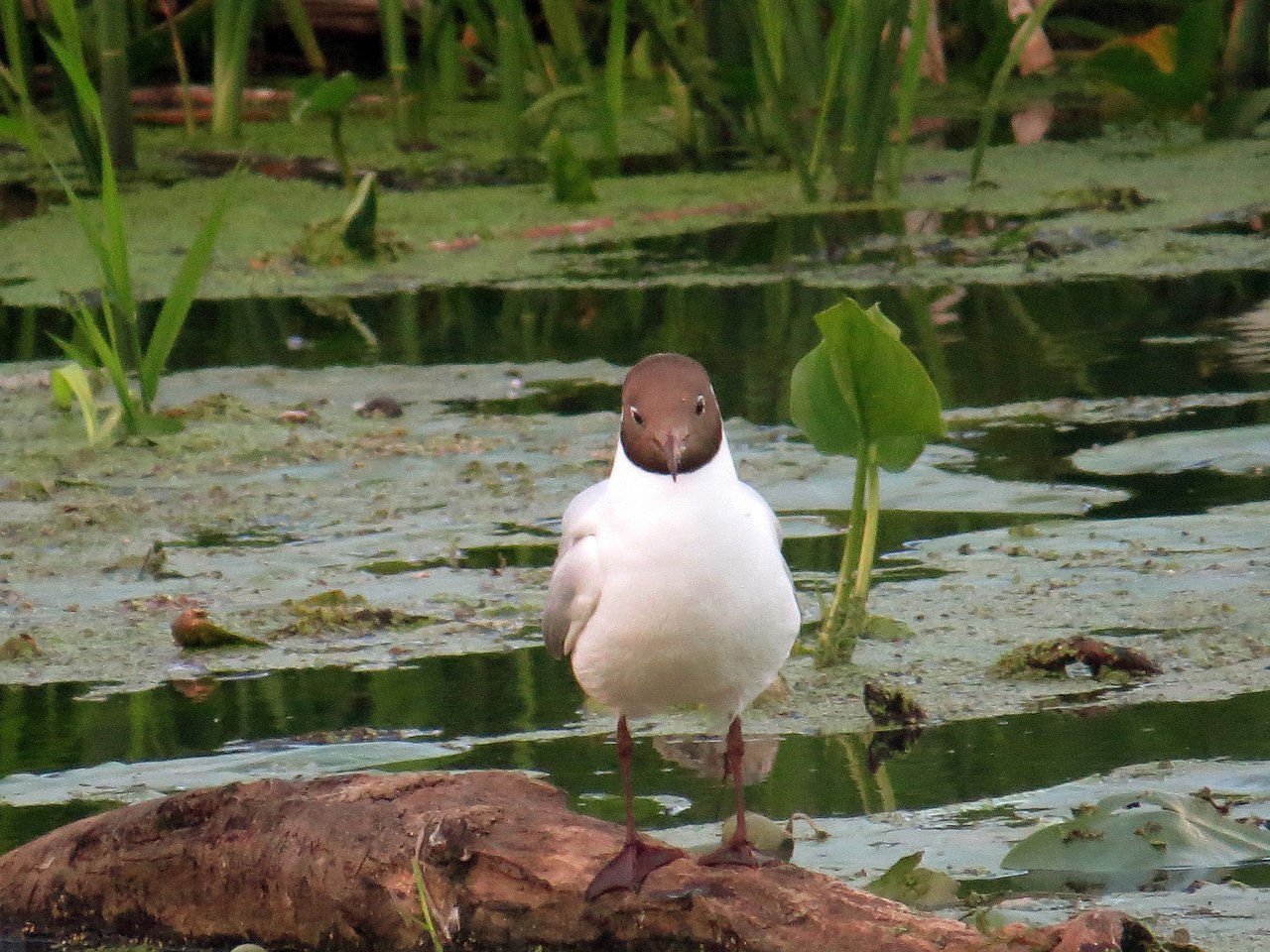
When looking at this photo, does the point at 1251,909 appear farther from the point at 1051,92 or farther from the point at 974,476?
the point at 1051,92

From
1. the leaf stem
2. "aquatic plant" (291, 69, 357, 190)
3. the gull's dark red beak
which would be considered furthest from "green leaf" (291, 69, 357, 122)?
the gull's dark red beak

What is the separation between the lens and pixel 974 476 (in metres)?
5.07

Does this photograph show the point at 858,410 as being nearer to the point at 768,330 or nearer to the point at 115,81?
the point at 768,330

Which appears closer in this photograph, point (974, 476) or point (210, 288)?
point (974, 476)

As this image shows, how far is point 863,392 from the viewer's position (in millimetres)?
3650

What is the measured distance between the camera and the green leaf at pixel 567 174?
28.4 feet

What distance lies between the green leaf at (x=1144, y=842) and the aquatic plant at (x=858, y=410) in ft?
2.87

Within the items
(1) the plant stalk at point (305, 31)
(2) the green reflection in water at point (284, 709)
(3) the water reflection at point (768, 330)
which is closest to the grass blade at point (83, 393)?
(3) the water reflection at point (768, 330)

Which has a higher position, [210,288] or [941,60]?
[941,60]

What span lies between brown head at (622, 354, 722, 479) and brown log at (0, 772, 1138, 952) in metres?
0.48

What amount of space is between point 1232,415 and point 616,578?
3.11 metres

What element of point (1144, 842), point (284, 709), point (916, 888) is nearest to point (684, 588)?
point (916, 888)

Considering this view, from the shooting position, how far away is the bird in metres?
2.72

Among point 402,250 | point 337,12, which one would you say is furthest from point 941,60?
point 402,250
